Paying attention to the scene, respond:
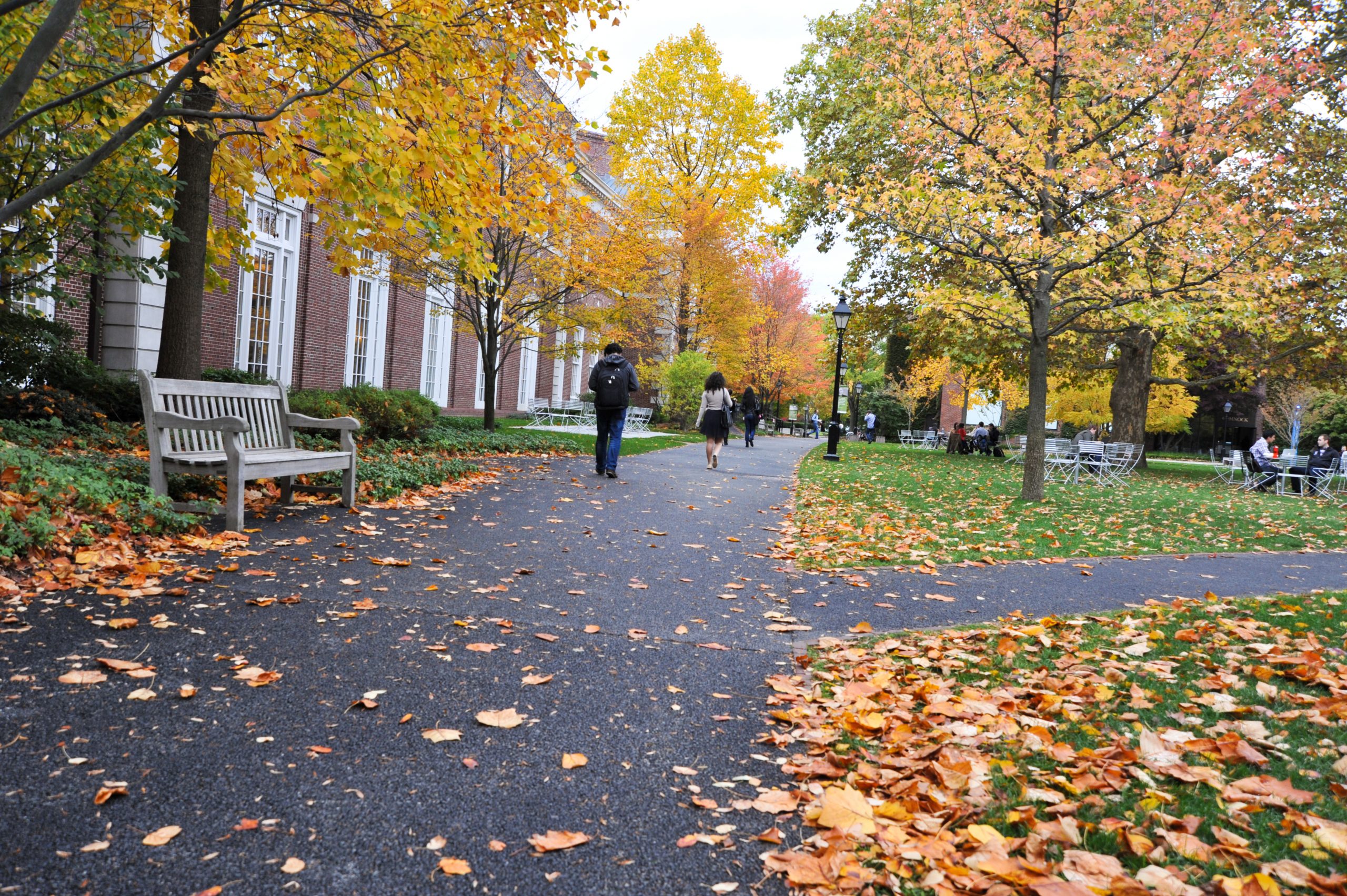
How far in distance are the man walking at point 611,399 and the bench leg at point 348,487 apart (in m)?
4.17

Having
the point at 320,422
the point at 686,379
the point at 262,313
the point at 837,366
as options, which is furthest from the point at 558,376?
the point at 320,422

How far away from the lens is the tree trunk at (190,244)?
27.9 feet

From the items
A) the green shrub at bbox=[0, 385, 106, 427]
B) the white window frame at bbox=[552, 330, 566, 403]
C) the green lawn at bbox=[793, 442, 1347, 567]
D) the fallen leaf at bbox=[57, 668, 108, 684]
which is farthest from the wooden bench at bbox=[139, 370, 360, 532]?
the white window frame at bbox=[552, 330, 566, 403]

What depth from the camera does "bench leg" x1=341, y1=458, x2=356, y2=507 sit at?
7.51 metres

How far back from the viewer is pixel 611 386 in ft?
37.5

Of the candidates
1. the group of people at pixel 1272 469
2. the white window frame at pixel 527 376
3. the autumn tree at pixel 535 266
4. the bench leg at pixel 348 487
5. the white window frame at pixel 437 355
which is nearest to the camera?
the bench leg at pixel 348 487

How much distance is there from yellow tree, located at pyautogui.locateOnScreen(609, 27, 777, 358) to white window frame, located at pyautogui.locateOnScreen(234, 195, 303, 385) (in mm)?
14886

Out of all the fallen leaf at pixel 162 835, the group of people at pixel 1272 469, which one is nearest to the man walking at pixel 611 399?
the fallen leaf at pixel 162 835

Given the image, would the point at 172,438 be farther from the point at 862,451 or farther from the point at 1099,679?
the point at 862,451

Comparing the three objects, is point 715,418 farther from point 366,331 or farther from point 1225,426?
point 1225,426

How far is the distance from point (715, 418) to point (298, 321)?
888 cm

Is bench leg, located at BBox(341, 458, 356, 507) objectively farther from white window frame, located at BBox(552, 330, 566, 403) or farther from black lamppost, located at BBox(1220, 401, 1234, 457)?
black lamppost, located at BBox(1220, 401, 1234, 457)

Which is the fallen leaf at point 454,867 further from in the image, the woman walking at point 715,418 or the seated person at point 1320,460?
the seated person at point 1320,460

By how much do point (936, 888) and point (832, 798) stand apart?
0.55 meters
